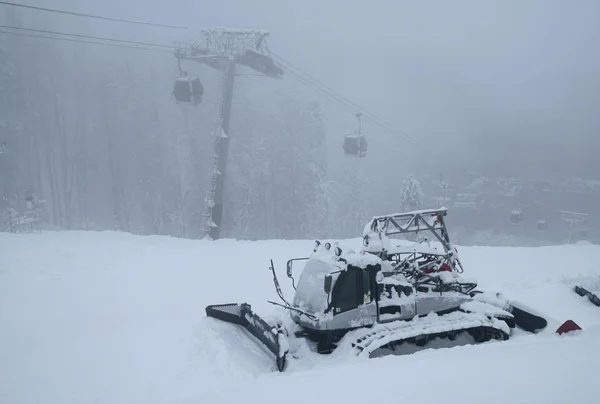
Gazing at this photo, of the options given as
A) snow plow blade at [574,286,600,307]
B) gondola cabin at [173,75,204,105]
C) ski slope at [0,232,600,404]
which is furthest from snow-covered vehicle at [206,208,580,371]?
gondola cabin at [173,75,204,105]

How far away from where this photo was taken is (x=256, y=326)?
8062 mm

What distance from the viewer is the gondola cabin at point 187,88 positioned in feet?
63.8

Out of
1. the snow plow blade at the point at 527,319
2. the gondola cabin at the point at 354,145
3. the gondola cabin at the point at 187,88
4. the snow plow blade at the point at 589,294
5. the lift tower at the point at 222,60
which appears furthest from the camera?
the gondola cabin at the point at 354,145

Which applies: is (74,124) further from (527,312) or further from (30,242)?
(527,312)

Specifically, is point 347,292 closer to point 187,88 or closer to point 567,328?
point 567,328

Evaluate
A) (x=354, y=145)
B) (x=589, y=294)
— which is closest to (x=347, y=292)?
(x=589, y=294)

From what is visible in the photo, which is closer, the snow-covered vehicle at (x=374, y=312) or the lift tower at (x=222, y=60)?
the snow-covered vehicle at (x=374, y=312)

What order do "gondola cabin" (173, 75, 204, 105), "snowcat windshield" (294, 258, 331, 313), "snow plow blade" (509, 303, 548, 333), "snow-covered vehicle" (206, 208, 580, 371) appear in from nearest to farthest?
"snow-covered vehicle" (206, 208, 580, 371)
"snowcat windshield" (294, 258, 331, 313)
"snow plow blade" (509, 303, 548, 333)
"gondola cabin" (173, 75, 204, 105)

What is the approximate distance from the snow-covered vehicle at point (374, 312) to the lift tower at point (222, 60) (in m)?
12.8

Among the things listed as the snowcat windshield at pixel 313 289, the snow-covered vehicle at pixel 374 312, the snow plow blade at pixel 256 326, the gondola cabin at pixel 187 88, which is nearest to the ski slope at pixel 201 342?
the snow plow blade at pixel 256 326

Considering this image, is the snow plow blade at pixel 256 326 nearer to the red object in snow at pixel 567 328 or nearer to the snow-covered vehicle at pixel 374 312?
the snow-covered vehicle at pixel 374 312

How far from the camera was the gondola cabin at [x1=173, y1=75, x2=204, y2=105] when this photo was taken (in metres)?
19.5

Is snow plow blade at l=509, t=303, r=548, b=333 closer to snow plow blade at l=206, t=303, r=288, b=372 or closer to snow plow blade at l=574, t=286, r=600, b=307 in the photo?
snow plow blade at l=574, t=286, r=600, b=307

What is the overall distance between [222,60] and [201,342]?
59.5ft
